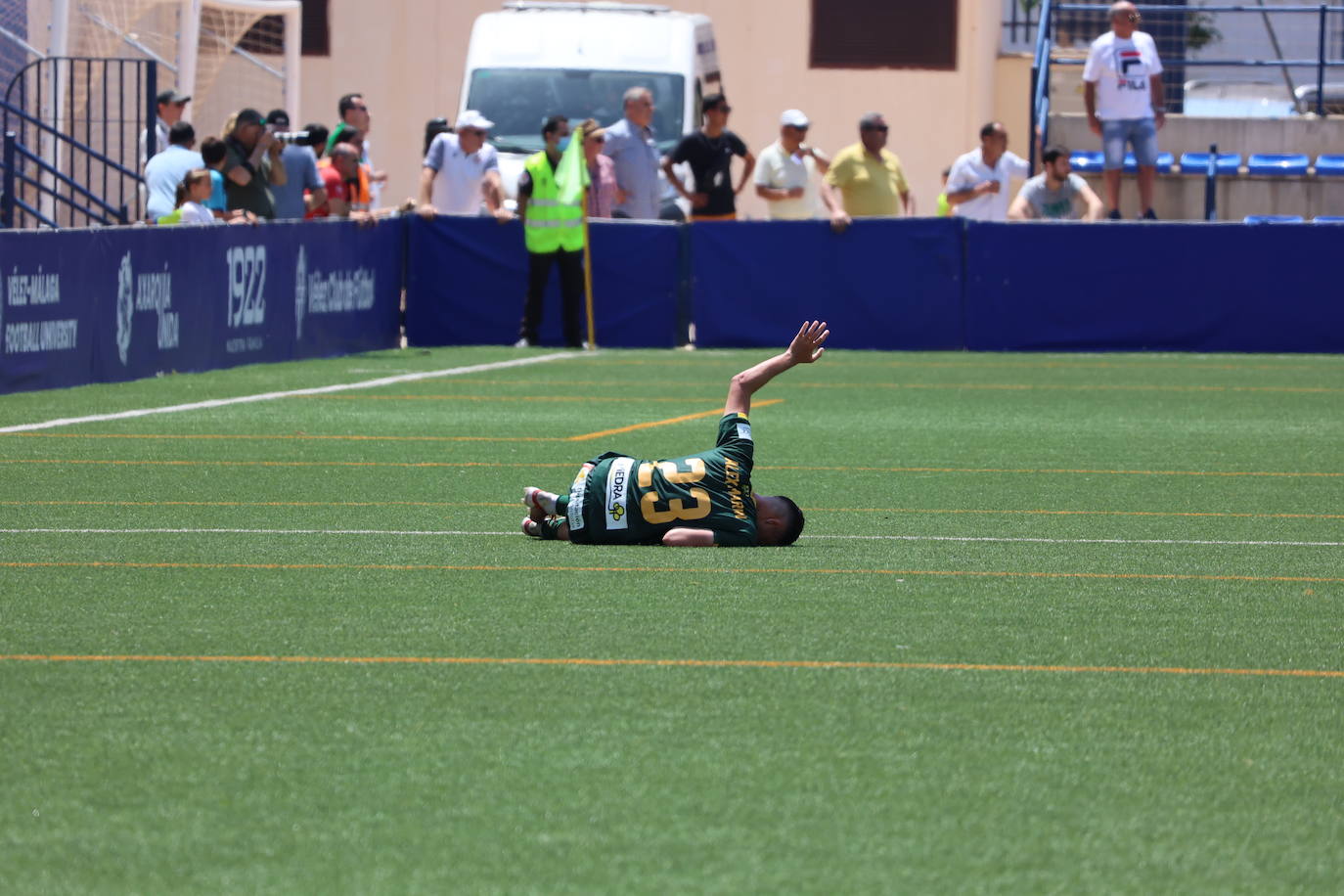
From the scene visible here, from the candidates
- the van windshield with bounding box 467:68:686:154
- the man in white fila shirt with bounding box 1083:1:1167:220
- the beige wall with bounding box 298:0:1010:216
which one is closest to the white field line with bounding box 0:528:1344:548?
the man in white fila shirt with bounding box 1083:1:1167:220

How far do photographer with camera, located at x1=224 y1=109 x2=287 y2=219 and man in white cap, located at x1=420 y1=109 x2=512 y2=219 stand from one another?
2704 millimetres

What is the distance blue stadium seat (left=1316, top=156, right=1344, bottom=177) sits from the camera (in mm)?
26266

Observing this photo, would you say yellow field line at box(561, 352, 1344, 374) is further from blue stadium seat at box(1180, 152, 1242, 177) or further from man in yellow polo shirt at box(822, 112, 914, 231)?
blue stadium seat at box(1180, 152, 1242, 177)

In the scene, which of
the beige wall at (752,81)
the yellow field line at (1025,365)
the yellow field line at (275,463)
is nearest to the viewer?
the yellow field line at (275,463)

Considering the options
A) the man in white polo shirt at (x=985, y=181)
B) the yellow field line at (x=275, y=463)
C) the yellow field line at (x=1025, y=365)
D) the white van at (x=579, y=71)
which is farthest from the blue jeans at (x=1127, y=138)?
the yellow field line at (x=275, y=463)

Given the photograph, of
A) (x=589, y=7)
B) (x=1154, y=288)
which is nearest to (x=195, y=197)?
(x=589, y=7)

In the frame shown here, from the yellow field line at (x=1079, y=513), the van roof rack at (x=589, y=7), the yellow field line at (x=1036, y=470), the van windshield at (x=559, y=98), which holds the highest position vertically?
the van roof rack at (x=589, y=7)

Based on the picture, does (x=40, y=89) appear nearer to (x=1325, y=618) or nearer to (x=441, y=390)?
(x=441, y=390)

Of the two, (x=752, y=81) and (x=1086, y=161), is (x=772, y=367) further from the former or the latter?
(x=752, y=81)

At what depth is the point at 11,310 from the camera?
50.8 ft

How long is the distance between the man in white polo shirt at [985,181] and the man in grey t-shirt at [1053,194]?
0.27 meters

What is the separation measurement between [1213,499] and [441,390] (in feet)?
24.9

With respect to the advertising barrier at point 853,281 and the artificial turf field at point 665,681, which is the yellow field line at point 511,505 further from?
the advertising barrier at point 853,281

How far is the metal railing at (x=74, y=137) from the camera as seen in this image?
20906 millimetres
